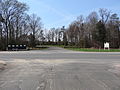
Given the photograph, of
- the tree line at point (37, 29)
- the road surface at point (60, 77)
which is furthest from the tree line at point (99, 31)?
the road surface at point (60, 77)

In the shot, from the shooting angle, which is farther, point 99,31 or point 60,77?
point 99,31

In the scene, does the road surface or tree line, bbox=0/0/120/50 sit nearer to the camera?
the road surface

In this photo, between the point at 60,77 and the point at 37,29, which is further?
the point at 37,29

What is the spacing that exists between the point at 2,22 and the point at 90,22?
36.2 meters

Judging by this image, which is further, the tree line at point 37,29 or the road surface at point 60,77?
the tree line at point 37,29

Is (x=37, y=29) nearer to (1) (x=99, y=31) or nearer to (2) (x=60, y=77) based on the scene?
(1) (x=99, y=31)

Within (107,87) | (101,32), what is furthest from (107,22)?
(107,87)

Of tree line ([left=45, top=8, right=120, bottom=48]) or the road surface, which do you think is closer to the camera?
the road surface

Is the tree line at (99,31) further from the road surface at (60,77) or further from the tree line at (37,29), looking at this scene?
the road surface at (60,77)

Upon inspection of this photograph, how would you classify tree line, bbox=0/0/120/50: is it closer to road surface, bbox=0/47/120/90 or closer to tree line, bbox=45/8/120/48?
tree line, bbox=45/8/120/48

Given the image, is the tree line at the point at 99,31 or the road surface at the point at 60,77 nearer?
the road surface at the point at 60,77

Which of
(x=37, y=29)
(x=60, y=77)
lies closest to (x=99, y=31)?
(x=37, y=29)

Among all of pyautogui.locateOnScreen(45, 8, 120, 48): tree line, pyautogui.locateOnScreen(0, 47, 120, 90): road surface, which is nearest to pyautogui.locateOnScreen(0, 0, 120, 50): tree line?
pyautogui.locateOnScreen(45, 8, 120, 48): tree line

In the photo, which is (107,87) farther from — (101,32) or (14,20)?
(101,32)
